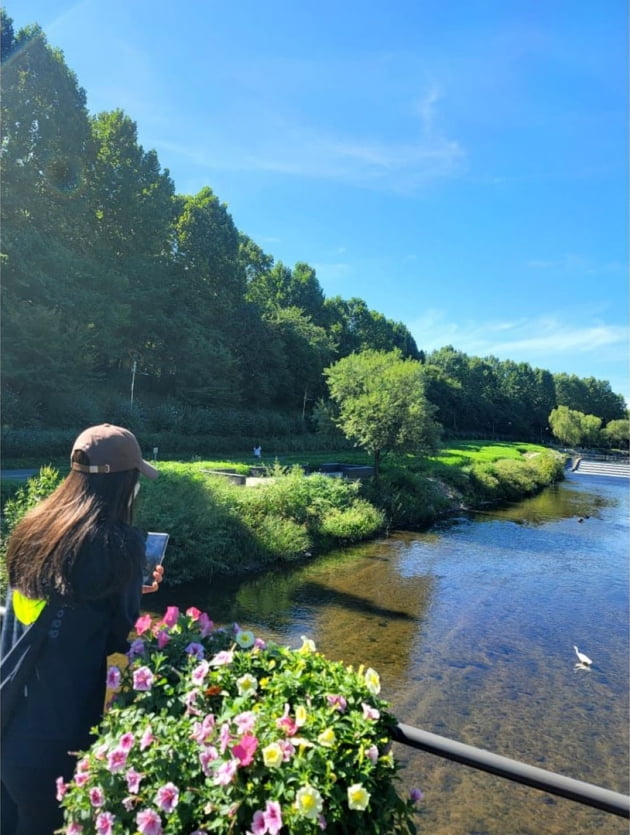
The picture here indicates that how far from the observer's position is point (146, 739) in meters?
1.64

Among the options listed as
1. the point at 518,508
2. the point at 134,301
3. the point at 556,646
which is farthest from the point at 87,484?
the point at 134,301

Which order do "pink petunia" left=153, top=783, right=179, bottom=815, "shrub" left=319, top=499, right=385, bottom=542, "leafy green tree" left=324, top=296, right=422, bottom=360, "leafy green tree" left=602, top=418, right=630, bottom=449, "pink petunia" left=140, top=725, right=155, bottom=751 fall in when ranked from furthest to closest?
"leafy green tree" left=602, top=418, right=630, bottom=449 < "leafy green tree" left=324, top=296, right=422, bottom=360 < "shrub" left=319, top=499, right=385, bottom=542 < "pink petunia" left=140, top=725, right=155, bottom=751 < "pink petunia" left=153, top=783, right=179, bottom=815

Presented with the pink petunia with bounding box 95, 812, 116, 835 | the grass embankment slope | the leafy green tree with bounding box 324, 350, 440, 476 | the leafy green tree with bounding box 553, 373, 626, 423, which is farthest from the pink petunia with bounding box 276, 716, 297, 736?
the leafy green tree with bounding box 553, 373, 626, 423

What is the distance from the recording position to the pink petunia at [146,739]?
164 cm

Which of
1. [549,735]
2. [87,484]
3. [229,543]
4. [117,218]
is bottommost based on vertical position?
[549,735]

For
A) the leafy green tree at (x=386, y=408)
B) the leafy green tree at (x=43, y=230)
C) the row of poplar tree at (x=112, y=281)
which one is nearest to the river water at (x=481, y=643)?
the leafy green tree at (x=386, y=408)

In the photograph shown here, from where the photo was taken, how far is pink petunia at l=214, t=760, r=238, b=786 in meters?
1.51

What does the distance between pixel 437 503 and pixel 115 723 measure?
2184 cm

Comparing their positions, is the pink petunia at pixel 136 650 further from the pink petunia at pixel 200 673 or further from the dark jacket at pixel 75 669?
the pink petunia at pixel 200 673

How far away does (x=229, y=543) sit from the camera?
12.5 m

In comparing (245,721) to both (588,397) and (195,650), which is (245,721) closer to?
(195,650)

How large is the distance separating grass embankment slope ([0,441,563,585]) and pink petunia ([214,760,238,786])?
27.3ft

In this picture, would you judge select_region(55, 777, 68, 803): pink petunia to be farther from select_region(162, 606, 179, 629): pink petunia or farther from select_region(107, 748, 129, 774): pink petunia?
select_region(162, 606, 179, 629): pink petunia

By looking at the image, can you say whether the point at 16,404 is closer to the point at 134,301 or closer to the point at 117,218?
the point at 134,301
